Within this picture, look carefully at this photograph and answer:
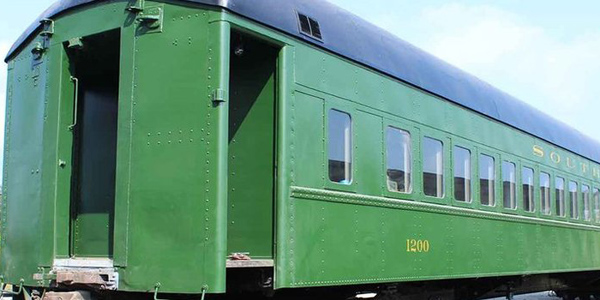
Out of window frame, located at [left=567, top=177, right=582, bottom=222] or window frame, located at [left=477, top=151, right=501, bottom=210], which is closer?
window frame, located at [left=477, top=151, right=501, bottom=210]

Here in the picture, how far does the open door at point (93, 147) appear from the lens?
6.59m

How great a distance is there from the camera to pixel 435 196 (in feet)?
27.5

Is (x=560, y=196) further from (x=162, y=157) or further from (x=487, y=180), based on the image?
(x=162, y=157)

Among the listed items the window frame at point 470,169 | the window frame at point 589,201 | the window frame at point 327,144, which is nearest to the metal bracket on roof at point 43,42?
the window frame at point 327,144

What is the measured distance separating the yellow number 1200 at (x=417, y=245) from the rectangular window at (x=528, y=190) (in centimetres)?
357

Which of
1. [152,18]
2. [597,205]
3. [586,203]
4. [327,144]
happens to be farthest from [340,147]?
[597,205]

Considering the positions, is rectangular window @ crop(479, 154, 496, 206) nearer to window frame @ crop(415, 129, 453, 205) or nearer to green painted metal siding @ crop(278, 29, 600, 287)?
green painted metal siding @ crop(278, 29, 600, 287)

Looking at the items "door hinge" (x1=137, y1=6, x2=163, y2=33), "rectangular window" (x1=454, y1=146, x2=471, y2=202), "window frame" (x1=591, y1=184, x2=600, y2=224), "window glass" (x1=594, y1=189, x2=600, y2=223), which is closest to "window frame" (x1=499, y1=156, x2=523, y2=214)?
"rectangular window" (x1=454, y1=146, x2=471, y2=202)

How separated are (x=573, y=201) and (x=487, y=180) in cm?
445

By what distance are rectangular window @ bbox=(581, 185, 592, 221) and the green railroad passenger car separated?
6249mm

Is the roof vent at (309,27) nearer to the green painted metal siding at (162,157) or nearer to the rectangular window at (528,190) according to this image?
the green painted metal siding at (162,157)

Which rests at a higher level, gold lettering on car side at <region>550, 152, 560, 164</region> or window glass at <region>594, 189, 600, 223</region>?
gold lettering on car side at <region>550, 152, 560, 164</region>

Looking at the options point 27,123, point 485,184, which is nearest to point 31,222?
point 27,123

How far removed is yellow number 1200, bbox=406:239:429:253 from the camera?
7668 mm
